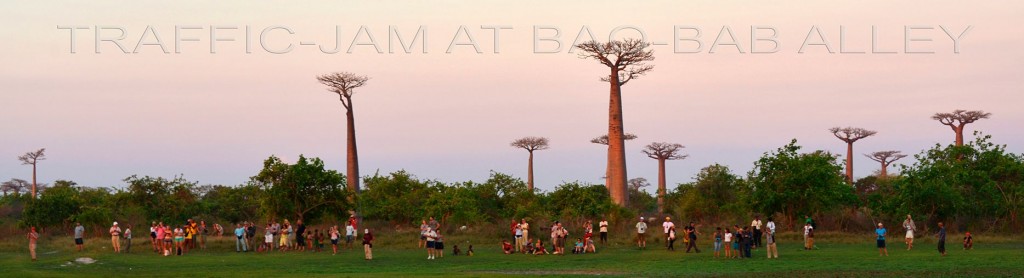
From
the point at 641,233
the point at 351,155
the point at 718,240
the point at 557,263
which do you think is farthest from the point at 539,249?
the point at 351,155

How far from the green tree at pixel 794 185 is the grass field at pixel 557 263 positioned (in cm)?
824

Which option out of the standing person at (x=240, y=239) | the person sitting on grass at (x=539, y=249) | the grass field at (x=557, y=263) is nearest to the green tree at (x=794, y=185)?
the grass field at (x=557, y=263)

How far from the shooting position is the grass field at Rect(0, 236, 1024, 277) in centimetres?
3189

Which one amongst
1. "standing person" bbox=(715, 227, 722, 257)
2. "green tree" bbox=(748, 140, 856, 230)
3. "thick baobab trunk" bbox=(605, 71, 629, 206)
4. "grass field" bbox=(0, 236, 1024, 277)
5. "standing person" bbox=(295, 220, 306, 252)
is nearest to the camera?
"grass field" bbox=(0, 236, 1024, 277)

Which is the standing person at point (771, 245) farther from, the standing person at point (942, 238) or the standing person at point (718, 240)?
the standing person at point (942, 238)

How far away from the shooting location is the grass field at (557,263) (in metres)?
31.9

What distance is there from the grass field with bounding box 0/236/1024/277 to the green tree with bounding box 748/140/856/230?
8.24m

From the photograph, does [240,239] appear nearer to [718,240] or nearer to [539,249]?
[539,249]

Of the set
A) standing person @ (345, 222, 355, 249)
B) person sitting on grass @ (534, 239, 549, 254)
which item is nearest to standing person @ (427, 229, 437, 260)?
person sitting on grass @ (534, 239, 549, 254)

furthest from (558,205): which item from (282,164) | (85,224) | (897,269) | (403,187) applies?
(897,269)

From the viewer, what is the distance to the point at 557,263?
37.8m

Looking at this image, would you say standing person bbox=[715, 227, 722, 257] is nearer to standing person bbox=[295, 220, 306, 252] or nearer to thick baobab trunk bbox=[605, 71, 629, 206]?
standing person bbox=[295, 220, 306, 252]

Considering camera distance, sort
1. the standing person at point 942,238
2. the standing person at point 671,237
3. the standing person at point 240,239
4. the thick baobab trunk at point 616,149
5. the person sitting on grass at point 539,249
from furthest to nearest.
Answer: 1. the thick baobab trunk at point 616,149
2. the standing person at point 240,239
3. the person sitting on grass at point 539,249
4. the standing person at point 671,237
5. the standing person at point 942,238

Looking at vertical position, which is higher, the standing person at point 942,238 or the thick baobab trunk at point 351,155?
the thick baobab trunk at point 351,155
